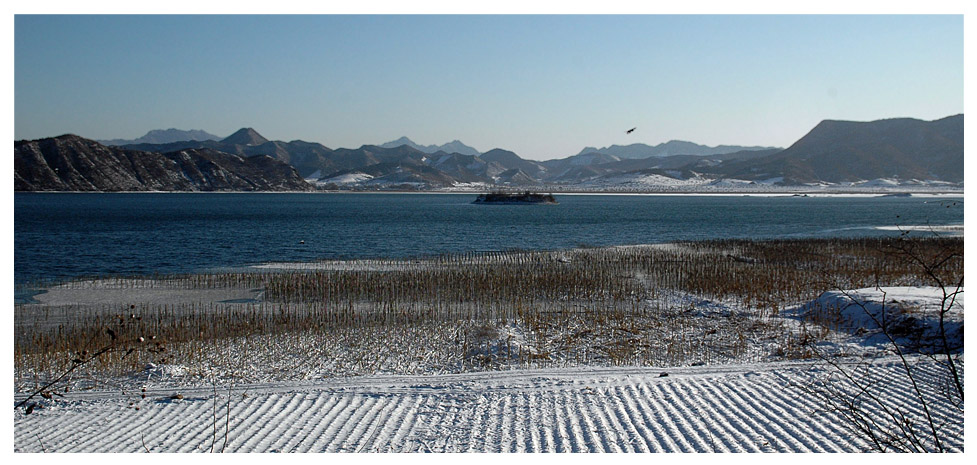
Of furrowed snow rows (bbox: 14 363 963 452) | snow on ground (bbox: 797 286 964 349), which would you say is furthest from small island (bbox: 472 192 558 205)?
furrowed snow rows (bbox: 14 363 963 452)

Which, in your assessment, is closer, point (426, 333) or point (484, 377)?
point (484, 377)

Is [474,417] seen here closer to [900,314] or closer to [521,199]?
[900,314]

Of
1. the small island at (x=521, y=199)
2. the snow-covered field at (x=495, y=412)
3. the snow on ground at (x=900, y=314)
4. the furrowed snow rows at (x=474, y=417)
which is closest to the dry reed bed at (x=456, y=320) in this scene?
the snow on ground at (x=900, y=314)

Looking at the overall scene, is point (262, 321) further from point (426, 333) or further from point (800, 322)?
point (800, 322)

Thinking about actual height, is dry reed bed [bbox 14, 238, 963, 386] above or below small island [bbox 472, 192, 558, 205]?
below

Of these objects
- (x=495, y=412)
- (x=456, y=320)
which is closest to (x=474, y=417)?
(x=495, y=412)

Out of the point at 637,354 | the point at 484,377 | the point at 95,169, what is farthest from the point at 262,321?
the point at 95,169

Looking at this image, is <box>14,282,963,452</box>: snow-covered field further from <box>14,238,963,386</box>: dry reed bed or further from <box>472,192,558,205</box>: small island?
<box>472,192,558,205</box>: small island
